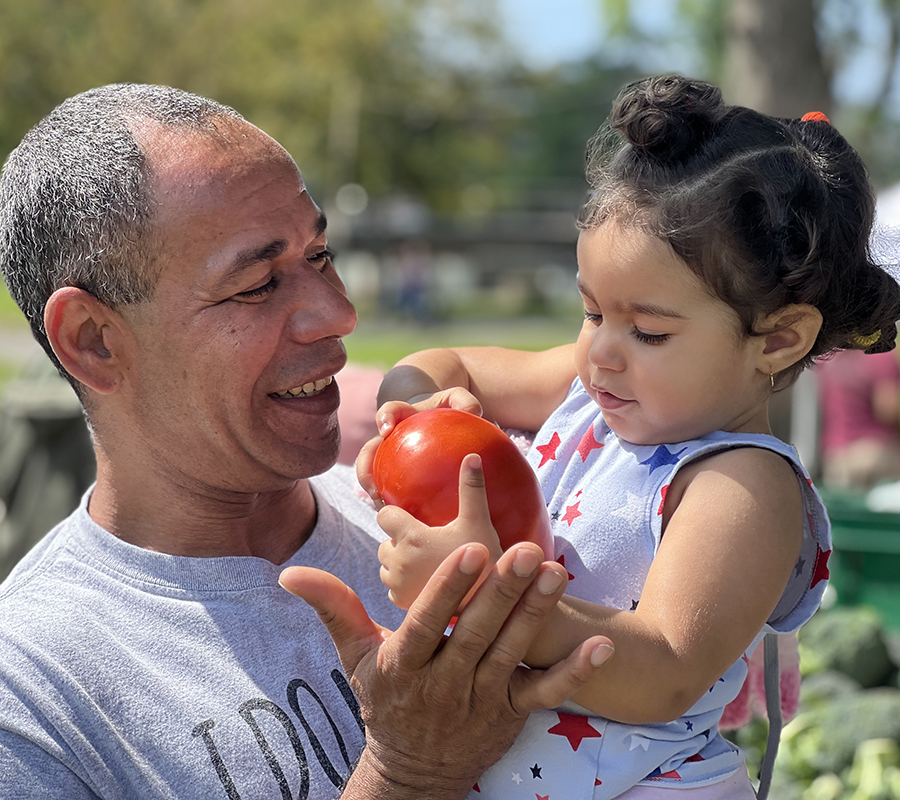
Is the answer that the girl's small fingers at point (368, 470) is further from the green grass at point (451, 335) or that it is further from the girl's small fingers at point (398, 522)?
the green grass at point (451, 335)

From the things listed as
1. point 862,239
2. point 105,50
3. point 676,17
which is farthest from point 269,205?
point 676,17

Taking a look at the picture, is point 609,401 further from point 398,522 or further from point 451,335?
point 451,335

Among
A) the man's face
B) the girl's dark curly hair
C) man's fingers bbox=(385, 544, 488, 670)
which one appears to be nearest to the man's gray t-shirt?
the man's face

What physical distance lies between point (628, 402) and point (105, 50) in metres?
20.3

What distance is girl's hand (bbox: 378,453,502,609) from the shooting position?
1.60 m

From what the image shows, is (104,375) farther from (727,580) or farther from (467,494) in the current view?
(727,580)

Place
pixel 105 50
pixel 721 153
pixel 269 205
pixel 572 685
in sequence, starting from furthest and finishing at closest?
pixel 105 50 → pixel 269 205 → pixel 721 153 → pixel 572 685

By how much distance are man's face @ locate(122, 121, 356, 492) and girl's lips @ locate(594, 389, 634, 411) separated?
2.04 feet

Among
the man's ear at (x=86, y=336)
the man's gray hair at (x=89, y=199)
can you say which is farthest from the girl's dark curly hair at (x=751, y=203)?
the man's ear at (x=86, y=336)

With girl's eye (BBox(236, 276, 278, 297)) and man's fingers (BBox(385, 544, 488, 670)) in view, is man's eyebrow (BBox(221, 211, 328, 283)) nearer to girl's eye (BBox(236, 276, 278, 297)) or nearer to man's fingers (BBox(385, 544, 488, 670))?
girl's eye (BBox(236, 276, 278, 297))

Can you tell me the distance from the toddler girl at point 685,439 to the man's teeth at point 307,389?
34 cm

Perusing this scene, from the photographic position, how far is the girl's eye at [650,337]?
5.79 ft

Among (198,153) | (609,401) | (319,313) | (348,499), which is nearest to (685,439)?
(609,401)

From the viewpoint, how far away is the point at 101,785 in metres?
1.86
